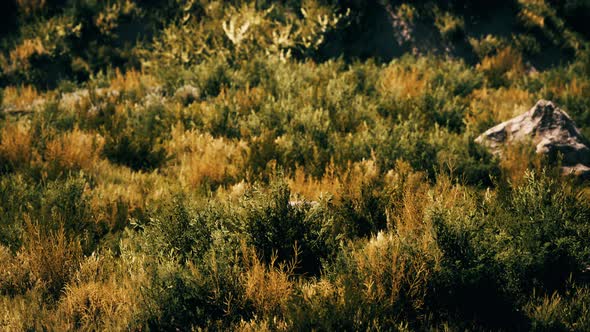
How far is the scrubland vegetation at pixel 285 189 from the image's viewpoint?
3.41 m

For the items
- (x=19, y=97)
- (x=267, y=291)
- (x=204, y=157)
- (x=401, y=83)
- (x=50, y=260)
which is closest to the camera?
(x=267, y=291)

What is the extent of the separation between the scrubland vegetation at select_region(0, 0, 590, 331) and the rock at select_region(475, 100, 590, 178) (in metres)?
0.31

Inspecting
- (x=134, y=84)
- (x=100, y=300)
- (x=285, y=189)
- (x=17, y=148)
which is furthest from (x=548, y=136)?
(x=134, y=84)

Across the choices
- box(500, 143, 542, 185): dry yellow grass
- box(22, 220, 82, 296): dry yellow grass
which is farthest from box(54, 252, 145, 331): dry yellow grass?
box(500, 143, 542, 185): dry yellow grass

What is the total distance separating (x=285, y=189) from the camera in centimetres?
423

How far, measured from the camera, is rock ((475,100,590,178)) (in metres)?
5.88

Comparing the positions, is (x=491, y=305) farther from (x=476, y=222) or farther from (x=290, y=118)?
(x=290, y=118)

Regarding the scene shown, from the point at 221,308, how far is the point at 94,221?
1.93 m

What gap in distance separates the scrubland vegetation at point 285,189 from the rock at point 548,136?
309 millimetres

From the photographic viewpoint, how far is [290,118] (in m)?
7.30

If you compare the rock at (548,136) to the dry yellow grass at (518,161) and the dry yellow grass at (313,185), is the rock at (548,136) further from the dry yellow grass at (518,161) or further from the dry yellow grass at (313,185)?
the dry yellow grass at (313,185)

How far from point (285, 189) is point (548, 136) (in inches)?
153

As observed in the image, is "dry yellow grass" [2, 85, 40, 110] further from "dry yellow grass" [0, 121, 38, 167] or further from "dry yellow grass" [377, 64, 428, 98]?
"dry yellow grass" [377, 64, 428, 98]

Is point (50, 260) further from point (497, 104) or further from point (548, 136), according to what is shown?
point (497, 104)
